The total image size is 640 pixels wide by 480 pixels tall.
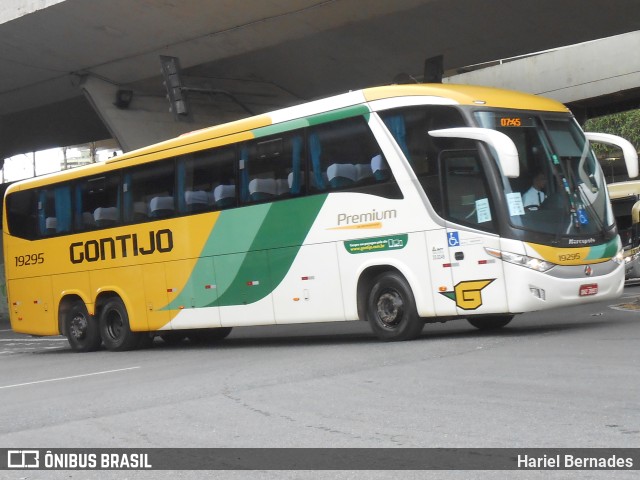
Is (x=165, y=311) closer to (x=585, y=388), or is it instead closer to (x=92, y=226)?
(x=92, y=226)

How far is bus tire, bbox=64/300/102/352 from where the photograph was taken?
759 inches

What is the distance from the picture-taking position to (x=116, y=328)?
19000 millimetres

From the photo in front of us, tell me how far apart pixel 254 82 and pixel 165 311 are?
16.0 m

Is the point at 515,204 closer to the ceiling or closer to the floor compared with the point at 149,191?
closer to the floor

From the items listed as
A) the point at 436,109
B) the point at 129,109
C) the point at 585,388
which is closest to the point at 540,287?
the point at 436,109

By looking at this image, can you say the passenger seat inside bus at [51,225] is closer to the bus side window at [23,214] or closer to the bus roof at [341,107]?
the bus side window at [23,214]

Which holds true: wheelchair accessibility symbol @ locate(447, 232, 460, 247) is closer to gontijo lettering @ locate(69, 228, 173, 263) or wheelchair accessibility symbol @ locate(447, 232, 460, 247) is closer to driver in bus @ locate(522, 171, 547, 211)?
driver in bus @ locate(522, 171, 547, 211)

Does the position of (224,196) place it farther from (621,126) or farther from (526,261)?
(621,126)

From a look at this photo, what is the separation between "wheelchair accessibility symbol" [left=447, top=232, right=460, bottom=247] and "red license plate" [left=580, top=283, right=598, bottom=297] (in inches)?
65.3

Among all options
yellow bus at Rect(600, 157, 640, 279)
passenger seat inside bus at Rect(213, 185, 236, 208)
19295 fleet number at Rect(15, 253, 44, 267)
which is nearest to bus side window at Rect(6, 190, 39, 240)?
19295 fleet number at Rect(15, 253, 44, 267)

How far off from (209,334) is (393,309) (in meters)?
6.30

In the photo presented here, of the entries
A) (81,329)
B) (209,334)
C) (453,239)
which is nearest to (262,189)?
(453,239)

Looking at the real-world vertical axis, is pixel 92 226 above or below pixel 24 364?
above

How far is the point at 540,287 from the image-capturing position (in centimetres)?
1293
